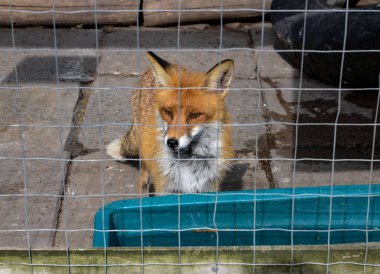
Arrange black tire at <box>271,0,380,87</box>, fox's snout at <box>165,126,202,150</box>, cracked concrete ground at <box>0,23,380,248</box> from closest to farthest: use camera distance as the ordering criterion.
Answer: fox's snout at <box>165,126,202,150</box>, cracked concrete ground at <box>0,23,380,248</box>, black tire at <box>271,0,380,87</box>

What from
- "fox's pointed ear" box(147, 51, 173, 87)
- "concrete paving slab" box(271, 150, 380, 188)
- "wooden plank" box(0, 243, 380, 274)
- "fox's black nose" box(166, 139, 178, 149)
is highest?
"fox's pointed ear" box(147, 51, 173, 87)

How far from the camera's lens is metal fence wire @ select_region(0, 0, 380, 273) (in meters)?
3.00

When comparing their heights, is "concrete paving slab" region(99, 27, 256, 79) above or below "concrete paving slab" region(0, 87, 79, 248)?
above

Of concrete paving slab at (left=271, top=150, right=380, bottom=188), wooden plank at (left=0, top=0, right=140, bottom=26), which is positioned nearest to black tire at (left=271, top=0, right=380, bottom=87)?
concrete paving slab at (left=271, top=150, right=380, bottom=188)

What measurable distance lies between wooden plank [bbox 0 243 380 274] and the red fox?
0.77m

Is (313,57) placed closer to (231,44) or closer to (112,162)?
(231,44)

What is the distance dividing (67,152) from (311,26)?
2.66 metres

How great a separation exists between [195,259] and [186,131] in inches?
38.0

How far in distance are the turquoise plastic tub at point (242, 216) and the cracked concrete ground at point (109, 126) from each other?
0.84 ft

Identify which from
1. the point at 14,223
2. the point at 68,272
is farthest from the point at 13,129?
the point at 68,272

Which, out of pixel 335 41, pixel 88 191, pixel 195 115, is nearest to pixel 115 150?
pixel 88 191

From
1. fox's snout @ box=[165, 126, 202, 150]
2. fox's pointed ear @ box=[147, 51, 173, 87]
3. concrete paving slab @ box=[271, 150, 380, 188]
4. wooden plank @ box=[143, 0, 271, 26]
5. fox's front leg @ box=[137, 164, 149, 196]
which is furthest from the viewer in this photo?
wooden plank @ box=[143, 0, 271, 26]

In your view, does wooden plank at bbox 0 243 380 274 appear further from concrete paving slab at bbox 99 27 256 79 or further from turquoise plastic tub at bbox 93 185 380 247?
concrete paving slab at bbox 99 27 256 79

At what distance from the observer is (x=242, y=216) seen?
3602mm
